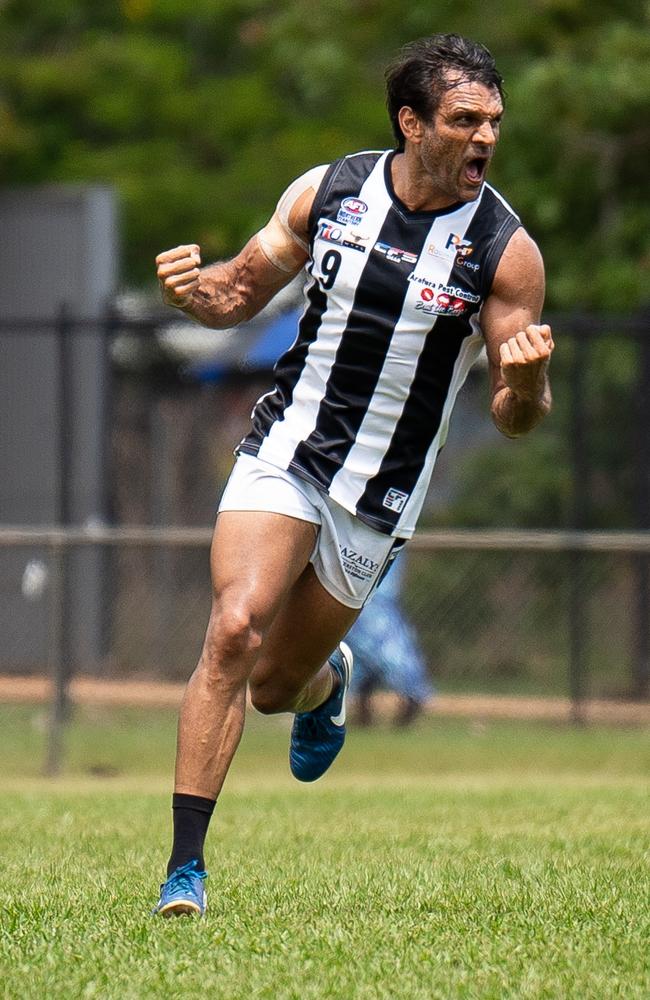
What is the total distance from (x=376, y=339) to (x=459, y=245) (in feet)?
1.31

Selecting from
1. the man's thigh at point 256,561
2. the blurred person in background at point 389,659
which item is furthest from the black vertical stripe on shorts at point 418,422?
the blurred person in background at point 389,659

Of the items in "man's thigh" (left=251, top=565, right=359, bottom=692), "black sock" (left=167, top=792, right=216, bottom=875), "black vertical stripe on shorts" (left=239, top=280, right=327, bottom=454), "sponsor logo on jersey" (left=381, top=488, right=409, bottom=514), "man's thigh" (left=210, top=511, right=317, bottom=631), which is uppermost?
"black vertical stripe on shorts" (left=239, top=280, right=327, bottom=454)

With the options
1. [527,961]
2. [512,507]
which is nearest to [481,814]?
[527,961]

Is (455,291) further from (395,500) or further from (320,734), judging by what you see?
(320,734)

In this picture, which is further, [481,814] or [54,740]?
[54,740]

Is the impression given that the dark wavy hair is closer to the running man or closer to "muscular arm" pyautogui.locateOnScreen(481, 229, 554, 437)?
the running man

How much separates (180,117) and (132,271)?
8.05ft

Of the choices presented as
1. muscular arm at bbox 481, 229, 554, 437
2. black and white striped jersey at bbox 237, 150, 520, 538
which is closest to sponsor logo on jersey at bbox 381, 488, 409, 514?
black and white striped jersey at bbox 237, 150, 520, 538

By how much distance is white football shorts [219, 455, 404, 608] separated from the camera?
5.84m

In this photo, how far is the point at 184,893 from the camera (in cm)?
505

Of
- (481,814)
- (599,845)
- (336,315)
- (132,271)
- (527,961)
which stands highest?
(336,315)

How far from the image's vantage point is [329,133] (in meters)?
22.6

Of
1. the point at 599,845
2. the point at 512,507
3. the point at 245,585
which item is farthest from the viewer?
the point at 512,507

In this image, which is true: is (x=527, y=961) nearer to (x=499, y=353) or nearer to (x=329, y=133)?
(x=499, y=353)
